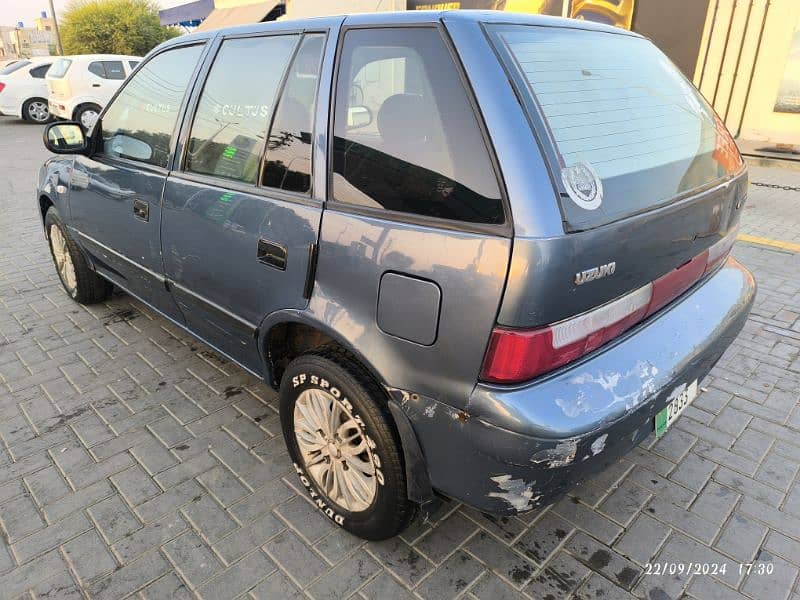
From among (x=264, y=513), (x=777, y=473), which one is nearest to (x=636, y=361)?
(x=777, y=473)

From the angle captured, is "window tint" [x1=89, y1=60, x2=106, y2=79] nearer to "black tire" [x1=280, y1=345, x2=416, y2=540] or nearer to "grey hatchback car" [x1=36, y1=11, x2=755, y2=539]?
"grey hatchback car" [x1=36, y1=11, x2=755, y2=539]

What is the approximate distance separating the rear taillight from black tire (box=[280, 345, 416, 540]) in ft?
1.50

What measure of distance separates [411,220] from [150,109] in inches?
78.0

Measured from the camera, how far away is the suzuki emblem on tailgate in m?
1.54

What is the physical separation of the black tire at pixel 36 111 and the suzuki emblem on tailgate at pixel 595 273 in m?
17.9

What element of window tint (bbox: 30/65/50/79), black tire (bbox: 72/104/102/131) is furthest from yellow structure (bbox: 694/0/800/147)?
window tint (bbox: 30/65/50/79)

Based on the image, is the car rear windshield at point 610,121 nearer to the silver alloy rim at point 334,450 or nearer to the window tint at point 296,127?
the window tint at point 296,127

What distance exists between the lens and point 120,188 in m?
3.03

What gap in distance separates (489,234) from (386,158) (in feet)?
1.60

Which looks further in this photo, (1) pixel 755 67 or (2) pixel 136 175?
(1) pixel 755 67

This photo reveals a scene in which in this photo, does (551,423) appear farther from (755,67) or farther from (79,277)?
(755,67)

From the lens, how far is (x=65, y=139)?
10.9 ft

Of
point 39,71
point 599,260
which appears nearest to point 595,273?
point 599,260

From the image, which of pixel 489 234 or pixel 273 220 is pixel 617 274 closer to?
pixel 489 234
